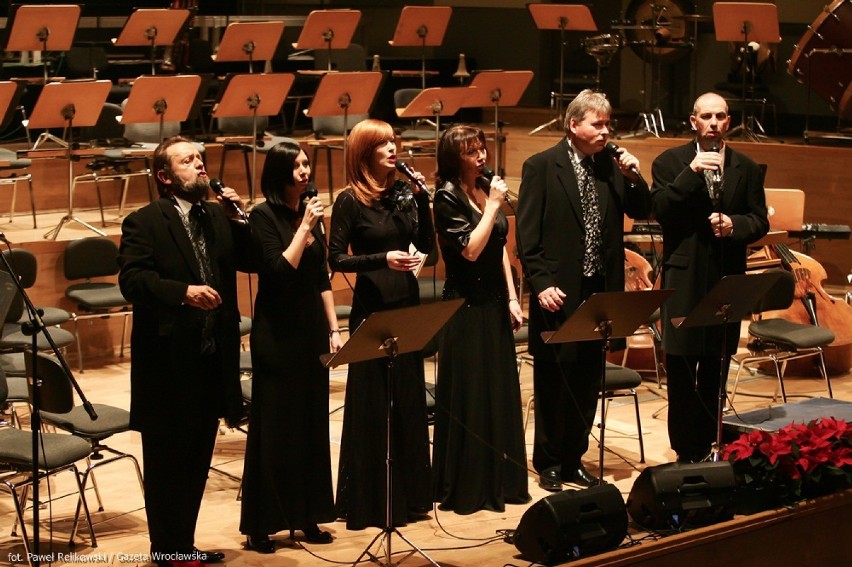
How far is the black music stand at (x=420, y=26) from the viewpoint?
34.2 feet

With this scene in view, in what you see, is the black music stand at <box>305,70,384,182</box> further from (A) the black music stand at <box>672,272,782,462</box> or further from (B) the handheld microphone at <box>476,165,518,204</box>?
(A) the black music stand at <box>672,272,782,462</box>

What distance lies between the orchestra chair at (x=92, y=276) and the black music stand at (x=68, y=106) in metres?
0.69

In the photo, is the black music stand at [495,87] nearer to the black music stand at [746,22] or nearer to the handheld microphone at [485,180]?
the black music stand at [746,22]

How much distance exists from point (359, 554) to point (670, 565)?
1154 millimetres

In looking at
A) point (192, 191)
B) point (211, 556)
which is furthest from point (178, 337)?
point (211, 556)

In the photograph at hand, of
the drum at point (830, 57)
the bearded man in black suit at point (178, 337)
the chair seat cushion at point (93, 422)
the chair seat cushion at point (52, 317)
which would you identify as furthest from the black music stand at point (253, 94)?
the bearded man in black suit at point (178, 337)

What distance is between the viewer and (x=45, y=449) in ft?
14.9

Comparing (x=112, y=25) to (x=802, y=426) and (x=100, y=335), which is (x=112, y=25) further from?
(x=802, y=426)

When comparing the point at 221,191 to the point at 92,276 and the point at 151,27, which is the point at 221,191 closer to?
the point at 92,276

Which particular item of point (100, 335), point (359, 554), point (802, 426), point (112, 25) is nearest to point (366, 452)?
point (359, 554)

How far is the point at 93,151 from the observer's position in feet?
28.7

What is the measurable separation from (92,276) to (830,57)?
5.74 m

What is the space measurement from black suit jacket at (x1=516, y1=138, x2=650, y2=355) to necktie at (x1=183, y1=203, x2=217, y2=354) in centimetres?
137

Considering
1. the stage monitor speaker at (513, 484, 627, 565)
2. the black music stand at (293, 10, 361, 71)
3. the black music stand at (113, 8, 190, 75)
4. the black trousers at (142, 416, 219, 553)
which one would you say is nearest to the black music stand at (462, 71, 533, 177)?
the black music stand at (293, 10, 361, 71)
